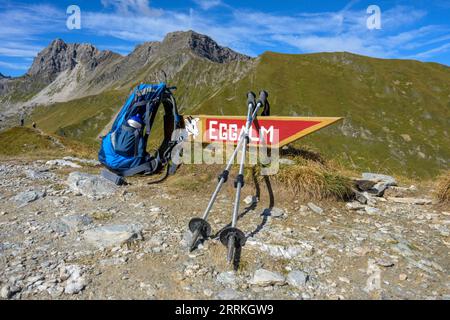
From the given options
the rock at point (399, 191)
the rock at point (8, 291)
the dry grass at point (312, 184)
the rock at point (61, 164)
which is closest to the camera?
the rock at point (8, 291)

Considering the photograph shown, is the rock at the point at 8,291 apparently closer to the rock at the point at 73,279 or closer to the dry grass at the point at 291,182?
the rock at the point at 73,279

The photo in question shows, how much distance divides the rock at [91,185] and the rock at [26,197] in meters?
0.84

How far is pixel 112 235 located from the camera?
6059 millimetres

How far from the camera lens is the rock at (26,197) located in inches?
310

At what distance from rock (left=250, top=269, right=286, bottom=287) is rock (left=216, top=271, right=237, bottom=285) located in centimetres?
28

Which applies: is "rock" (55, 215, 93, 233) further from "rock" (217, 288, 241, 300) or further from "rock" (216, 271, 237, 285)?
"rock" (217, 288, 241, 300)

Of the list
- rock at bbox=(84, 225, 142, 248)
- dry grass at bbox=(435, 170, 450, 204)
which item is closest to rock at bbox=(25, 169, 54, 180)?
rock at bbox=(84, 225, 142, 248)

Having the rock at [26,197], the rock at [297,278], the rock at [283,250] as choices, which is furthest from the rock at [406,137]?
the rock at [26,197]

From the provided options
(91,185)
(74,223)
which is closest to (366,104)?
(91,185)

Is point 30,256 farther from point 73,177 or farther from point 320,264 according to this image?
point 320,264

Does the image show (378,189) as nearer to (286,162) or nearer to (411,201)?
(411,201)

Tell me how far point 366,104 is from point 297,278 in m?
185

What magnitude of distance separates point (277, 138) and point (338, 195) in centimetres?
253

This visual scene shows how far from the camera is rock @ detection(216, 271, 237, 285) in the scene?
491 cm
